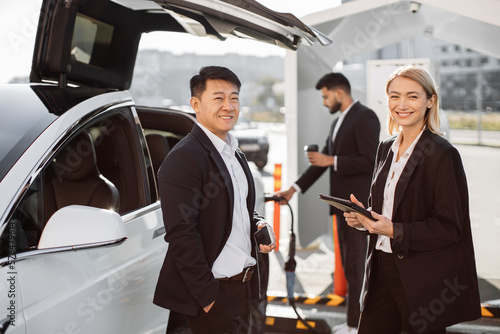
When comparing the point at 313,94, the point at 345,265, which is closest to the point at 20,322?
the point at 345,265

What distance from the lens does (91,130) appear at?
303cm

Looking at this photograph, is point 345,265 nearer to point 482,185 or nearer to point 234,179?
point 234,179

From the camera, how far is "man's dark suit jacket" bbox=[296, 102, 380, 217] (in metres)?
4.24

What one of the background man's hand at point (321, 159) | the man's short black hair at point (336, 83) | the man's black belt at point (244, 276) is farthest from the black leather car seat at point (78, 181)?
the man's short black hair at point (336, 83)

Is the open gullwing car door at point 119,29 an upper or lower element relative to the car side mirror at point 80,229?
upper

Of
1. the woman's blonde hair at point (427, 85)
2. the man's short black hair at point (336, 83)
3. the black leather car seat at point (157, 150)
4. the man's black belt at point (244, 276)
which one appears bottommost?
the man's black belt at point (244, 276)

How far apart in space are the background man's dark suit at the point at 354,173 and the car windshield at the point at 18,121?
2476mm

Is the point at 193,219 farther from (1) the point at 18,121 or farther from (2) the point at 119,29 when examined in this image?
(2) the point at 119,29

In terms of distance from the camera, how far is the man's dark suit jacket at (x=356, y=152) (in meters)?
4.24

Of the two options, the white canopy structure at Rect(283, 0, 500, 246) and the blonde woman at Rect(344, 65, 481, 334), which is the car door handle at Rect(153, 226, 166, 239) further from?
the white canopy structure at Rect(283, 0, 500, 246)

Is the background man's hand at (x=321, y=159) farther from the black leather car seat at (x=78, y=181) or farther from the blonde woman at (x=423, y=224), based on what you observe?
the black leather car seat at (x=78, y=181)

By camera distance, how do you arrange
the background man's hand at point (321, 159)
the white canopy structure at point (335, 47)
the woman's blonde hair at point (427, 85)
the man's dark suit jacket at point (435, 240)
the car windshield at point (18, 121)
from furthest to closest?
the white canopy structure at point (335, 47), the background man's hand at point (321, 159), the woman's blonde hair at point (427, 85), the man's dark suit jacket at point (435, 240), the car windshield at point (18, 121)

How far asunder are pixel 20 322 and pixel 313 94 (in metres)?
5.75

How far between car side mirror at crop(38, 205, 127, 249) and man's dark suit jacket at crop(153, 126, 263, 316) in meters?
0.38
